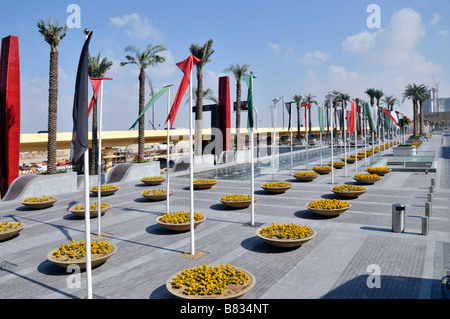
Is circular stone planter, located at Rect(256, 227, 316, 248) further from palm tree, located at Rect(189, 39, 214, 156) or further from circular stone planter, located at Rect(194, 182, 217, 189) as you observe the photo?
palm tree, located at Rect(189, 39, 214, 156)

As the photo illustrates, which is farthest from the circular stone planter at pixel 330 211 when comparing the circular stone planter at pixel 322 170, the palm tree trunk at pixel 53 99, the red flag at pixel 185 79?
the palm tree trunk at pixel 53 99

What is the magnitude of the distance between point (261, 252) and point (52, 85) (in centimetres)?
2072

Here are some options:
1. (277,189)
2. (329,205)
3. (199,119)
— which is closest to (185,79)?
(329,205)

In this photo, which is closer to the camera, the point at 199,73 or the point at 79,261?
the point at 79,261

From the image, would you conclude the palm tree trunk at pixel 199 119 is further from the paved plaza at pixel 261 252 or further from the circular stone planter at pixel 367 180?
the circular stone planter at pixel 367 180

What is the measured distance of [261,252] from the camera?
1011 centimetres

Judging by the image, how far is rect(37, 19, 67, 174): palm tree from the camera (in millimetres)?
22516

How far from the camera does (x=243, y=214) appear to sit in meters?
15.1

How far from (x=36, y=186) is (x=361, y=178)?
21140 mm

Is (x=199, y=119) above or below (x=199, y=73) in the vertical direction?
below

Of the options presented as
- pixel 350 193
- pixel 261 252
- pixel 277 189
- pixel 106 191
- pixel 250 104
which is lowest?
pixel 261 252

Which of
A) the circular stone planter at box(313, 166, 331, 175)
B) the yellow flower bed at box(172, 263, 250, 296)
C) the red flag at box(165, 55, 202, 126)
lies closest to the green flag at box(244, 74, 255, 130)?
the red flag at box(165, 55, 202, 126)

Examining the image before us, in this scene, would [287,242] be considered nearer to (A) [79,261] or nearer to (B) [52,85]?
(A) [79,261]
